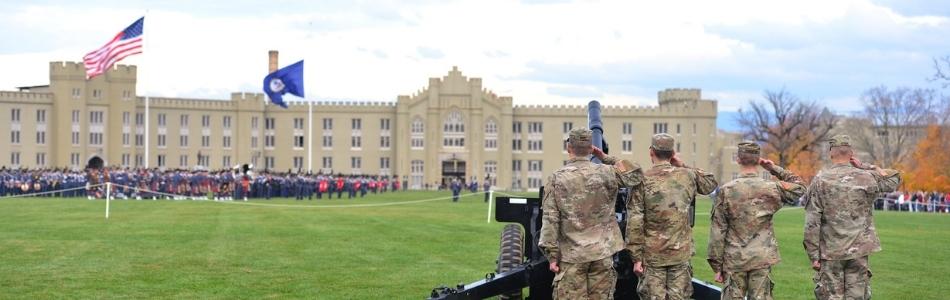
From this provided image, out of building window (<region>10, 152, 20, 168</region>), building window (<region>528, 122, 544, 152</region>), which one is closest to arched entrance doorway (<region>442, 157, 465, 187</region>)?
building window (<region>528, 122, 544, 152</region>)

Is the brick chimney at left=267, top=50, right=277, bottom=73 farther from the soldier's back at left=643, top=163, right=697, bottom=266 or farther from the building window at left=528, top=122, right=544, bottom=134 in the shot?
the soldier's back at left=643, top=163, right=697, bottom=266

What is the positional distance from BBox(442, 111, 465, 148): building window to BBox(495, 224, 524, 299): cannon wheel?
364ft

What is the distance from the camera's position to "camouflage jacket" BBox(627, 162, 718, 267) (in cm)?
1129

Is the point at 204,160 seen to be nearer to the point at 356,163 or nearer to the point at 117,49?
the point at 356,163

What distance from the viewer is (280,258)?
21.0 meters

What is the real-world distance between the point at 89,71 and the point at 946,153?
162 ft

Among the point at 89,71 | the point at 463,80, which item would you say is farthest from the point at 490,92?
the point at 89,71

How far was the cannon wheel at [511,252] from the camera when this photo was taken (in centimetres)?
1375

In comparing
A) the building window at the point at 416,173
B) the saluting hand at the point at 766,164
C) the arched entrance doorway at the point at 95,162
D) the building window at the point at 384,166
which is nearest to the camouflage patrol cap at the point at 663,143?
the saluting hand at the point at 766,164

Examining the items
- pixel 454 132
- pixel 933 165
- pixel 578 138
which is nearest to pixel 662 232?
pixel 578 138

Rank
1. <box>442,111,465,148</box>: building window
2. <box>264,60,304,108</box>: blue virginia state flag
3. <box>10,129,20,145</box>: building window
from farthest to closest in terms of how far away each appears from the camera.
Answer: <box>442,111,465,148</box>: building window, <box>10,129,20,145</box>: building window, <box>264,60,304,108</box>: blue virginia state flag

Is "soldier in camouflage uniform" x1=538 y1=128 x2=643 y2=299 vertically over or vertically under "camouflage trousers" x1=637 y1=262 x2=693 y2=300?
over

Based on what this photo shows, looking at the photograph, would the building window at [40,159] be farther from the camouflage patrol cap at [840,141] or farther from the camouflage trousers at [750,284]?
the camouflage trousers at [750,284]

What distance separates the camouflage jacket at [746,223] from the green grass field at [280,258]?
4.88 m
